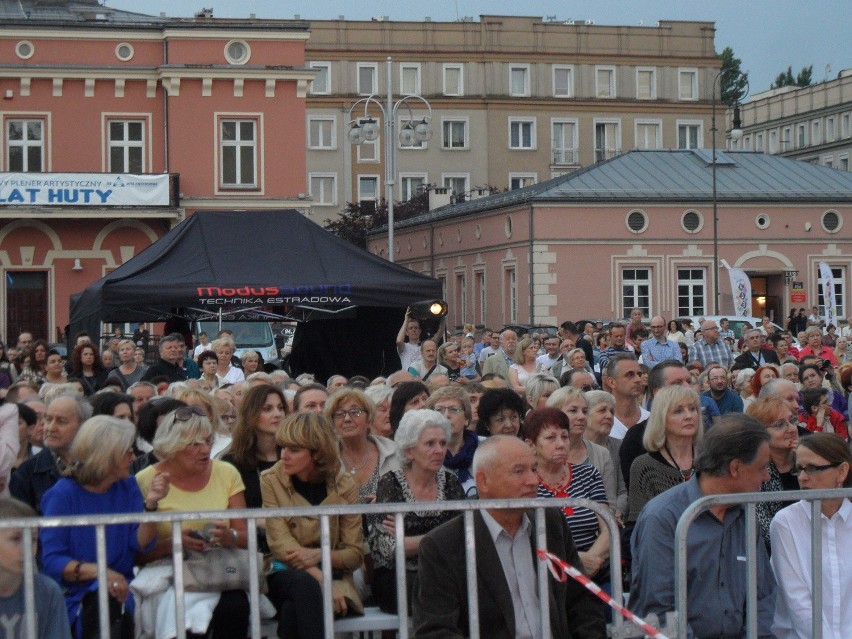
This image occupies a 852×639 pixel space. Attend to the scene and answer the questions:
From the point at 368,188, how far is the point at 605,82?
47.4 ft

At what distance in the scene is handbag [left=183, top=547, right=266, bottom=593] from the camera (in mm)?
6656

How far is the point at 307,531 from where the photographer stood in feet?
23.0

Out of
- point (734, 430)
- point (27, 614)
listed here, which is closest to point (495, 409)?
point (734, 430)

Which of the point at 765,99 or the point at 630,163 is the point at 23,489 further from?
the point at 765,99

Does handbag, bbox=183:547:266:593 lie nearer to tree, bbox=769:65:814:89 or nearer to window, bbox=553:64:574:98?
window, bbox=553:64:574:98

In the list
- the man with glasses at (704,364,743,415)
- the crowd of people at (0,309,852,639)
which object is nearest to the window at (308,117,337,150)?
the man with glasses at (704,364,743,415)

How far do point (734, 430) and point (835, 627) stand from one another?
99cm

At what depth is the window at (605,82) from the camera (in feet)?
252

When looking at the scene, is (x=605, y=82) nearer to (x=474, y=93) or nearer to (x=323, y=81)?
(x=474, y=93)

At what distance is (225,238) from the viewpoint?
61.4 ft

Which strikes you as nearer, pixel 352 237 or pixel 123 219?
pixel 123 219

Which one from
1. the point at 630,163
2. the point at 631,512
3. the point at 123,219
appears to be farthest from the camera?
the point at 630,163

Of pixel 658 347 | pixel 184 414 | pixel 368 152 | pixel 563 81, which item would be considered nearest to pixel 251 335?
pixel 658 347

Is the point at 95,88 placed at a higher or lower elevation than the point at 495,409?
higher
